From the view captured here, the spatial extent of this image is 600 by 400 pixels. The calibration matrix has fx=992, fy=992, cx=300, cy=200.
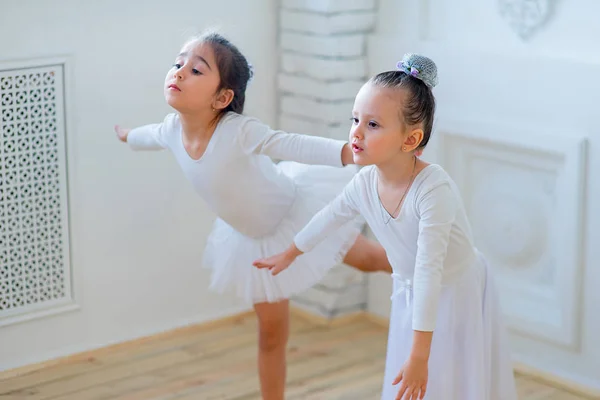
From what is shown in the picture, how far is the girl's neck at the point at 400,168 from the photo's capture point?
2.08 metres

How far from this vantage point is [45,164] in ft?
9.52

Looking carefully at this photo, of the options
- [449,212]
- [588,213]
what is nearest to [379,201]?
[449,212]

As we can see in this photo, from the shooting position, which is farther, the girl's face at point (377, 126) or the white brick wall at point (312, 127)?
the white brick wall at point (312, 127)

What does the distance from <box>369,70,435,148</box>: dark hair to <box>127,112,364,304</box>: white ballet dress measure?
31cm

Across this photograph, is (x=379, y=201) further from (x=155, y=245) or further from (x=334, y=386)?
(x=155, y=245)

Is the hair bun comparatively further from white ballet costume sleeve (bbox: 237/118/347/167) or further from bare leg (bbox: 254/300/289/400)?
bare leg (bbox: 254/300/289/400)

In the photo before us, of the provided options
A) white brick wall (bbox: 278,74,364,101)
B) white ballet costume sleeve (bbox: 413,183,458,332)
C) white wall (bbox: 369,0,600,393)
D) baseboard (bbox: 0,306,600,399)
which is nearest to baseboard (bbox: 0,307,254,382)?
baseboard (bbox: 0,306,600,399)

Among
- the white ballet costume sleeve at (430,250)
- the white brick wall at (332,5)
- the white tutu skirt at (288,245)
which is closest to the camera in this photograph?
the white ballet costume sleeve at (430,250)

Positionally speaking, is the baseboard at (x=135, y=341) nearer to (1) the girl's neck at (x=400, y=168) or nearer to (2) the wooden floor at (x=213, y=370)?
(2) the wooden floor at (x=213, y=370)

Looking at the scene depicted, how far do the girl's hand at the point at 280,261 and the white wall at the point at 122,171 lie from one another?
0.96 meters

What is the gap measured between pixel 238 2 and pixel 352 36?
0.39 meters

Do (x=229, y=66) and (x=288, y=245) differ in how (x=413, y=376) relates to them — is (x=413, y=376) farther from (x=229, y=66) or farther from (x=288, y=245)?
(x=229, y=66)

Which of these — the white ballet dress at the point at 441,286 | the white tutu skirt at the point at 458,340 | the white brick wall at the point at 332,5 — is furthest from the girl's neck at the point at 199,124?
the white brick wall at the point at 332,5

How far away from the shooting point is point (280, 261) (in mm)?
2227
